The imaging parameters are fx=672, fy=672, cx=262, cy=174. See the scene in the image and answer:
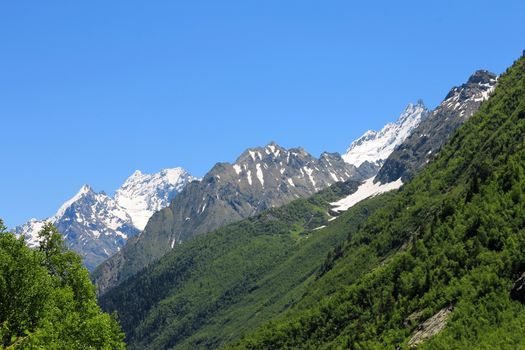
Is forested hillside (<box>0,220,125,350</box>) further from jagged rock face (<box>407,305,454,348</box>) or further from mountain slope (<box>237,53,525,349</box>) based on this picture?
jagged rock face (<box>407,305,454,348</box>)

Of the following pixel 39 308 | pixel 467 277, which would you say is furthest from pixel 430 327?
pixel 39 308

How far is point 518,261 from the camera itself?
416 ft

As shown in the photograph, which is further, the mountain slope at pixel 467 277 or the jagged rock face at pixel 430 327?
the jagged rock face at pixel 430 327

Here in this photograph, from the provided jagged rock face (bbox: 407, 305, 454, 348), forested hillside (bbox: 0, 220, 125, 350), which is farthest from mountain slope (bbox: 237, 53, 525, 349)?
forested hillside (bbox: 0, 220, 125, 350)

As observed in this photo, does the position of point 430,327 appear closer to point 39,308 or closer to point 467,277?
point 467,277

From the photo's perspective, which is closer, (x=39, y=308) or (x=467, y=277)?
(x=39, y=308)

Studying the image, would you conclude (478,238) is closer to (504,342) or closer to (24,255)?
(504,342)

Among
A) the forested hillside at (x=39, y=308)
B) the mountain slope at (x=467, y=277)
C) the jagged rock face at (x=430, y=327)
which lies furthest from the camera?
the jagged rock face at (x=430, y=327)

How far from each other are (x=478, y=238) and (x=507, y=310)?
37.9 metres

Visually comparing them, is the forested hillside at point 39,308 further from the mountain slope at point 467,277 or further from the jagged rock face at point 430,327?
the jagged rock face at point 430,327

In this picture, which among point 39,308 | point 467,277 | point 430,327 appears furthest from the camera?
point 467,277

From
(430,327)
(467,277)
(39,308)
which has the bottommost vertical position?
(430,327)

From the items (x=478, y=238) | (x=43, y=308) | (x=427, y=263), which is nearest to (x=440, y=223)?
(x=427, y=263)

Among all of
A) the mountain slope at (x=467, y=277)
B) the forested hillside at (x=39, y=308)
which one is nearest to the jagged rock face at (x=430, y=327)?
the mountain slope at (x=467, y=277)
